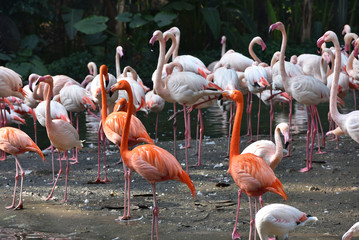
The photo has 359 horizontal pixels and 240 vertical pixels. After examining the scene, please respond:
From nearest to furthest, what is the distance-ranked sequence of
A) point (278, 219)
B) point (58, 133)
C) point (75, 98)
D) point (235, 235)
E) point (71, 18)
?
point (278, 219), point (235, 235), point (58, 133), point (75, 98), point (71, 18)

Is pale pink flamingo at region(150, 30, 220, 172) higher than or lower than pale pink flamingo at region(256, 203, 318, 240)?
higher

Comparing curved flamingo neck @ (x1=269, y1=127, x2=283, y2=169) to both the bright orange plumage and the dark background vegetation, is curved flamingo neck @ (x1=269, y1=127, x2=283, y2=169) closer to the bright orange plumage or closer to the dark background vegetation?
the bright orange plumage

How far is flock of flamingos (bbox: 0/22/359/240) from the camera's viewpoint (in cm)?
411

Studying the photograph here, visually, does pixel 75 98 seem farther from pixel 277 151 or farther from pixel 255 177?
pixel 255 177

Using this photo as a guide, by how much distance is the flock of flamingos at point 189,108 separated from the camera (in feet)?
13.5

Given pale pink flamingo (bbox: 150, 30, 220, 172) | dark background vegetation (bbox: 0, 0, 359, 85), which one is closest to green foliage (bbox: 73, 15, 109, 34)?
dark background vegetation (bbox: 0, 0, 359, 85)

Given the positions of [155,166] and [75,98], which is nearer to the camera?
[155,166]

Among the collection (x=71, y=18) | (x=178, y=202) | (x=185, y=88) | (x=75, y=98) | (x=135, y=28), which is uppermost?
(x=71, y=18)

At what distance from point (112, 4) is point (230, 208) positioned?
12.7 metres

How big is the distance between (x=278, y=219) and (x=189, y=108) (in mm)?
3528

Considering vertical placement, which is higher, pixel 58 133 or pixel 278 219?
pixel 58 133

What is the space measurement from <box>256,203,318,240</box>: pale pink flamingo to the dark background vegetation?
1039 cm

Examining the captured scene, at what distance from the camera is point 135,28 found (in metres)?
15.4

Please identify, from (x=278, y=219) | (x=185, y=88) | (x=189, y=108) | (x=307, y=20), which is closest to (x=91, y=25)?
(x=307, y=20)
